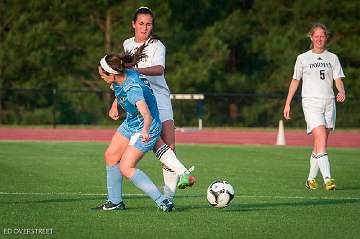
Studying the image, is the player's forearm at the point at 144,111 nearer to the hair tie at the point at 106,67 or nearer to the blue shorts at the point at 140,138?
the blue shorts at the point at 140,138

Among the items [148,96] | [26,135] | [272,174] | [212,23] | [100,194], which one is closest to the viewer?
[148,96]

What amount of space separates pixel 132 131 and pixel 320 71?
4.47m

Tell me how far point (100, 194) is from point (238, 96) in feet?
88.8

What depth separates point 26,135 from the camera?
32156 millimetres

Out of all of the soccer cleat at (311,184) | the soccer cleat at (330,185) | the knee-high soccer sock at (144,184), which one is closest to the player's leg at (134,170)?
the knee-high soccer sock at (144,184)

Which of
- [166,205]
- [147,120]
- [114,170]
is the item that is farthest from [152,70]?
[166,205]

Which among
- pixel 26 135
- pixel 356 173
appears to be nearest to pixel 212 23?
pixel 26 135

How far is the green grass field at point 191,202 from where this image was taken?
10.0m

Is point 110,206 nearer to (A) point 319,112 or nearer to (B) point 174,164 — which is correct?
(B) point 174,164

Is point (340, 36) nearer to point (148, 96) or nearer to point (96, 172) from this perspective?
point (96, 172)

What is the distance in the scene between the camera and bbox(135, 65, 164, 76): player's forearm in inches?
456

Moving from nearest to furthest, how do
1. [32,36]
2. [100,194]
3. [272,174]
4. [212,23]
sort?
[100,194]
[272,174]
[32,36]
[212,23]

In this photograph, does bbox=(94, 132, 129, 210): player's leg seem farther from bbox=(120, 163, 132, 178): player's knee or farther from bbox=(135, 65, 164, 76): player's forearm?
bbox=(135, 65, 164, 76): player's forearm

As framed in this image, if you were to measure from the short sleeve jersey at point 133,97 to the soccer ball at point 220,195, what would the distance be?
102 centimetres
